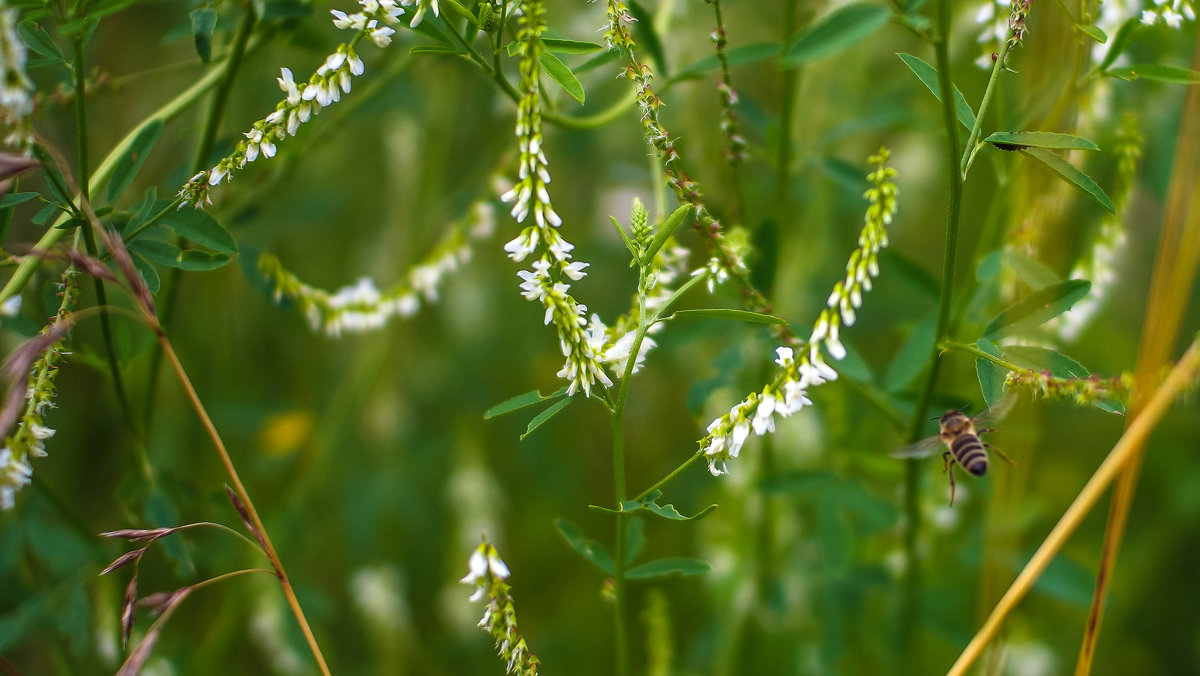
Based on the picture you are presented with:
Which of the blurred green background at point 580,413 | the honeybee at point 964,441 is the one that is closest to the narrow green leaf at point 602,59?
the blurred green background at point 580,413

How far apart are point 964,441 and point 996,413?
0.19ft

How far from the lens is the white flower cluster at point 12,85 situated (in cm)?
83

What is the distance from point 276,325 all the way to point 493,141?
89cm

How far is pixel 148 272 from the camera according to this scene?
1.13 m

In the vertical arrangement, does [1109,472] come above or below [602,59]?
below

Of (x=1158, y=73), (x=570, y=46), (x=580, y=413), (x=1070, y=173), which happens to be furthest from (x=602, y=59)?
(x=580, y=413)

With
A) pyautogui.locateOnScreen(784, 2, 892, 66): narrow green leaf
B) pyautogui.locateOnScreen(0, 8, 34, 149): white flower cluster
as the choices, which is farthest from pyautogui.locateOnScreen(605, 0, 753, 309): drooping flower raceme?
pyautogui.locateOnScreen(0, 8, 34, 149): white flower cluster

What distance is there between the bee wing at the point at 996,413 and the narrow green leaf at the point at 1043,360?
0.04 meters

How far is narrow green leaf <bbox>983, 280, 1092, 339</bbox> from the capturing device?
109 cm

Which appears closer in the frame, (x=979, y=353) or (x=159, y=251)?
(x=979, y=353)

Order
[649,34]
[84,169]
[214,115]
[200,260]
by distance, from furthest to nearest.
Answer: [649,34] < [214,115] < [200,260] < [84,169]

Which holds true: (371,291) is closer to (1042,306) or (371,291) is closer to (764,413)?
(764,413)

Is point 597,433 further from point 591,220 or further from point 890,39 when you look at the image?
point 890,39

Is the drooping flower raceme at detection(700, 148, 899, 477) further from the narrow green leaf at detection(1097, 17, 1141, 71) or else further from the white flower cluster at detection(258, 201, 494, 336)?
the white flower cluster at detection(258, 201, 494, 336)
